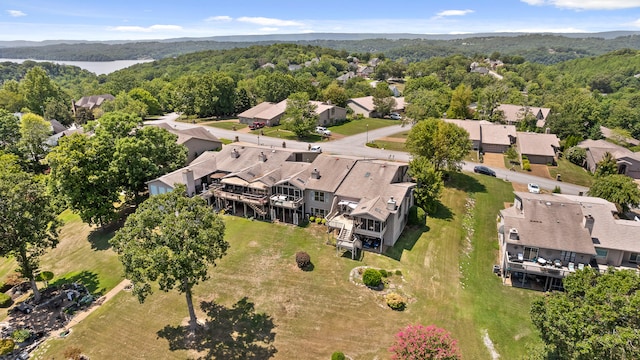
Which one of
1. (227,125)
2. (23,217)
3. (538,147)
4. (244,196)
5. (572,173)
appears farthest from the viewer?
(227,125)

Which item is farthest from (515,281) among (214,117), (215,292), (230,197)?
(214,117)

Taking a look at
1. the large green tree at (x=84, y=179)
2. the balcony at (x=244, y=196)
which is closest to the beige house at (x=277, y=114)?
the balcony at (x=244, y=196)

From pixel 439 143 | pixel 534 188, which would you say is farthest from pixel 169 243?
pixel 534 188

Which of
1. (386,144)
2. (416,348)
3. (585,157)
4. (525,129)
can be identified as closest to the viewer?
(416,348)

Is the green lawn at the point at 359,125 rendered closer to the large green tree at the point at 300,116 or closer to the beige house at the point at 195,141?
the large green tree at the point at 300,116

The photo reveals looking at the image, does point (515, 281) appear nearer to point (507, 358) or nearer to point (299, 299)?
point (507, 358)

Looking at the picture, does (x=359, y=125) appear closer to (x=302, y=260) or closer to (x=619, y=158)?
(x=619, y=158)

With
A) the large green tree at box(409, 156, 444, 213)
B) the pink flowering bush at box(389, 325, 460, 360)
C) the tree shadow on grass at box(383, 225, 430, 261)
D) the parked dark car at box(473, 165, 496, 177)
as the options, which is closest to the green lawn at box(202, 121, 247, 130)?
the large green tree at box(409, 156, 444, 213)

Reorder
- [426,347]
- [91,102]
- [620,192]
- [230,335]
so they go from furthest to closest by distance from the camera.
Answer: [91,102], [620,192], [230,335], [426,347]

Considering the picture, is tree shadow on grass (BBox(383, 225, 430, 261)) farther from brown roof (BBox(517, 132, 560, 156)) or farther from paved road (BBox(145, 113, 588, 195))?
brown roof (BBox(517, 132, 560, 156))
